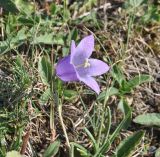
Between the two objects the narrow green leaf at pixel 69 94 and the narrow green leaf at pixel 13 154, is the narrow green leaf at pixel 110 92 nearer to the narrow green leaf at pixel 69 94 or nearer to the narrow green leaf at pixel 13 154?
the narrow green leaf at pixel 69 94

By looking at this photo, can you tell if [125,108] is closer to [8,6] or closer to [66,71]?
[66,71]

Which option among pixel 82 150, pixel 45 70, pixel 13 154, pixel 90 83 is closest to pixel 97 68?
pixel 90 83

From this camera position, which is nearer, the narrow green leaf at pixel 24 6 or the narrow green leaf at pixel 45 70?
the narrow green leaf at pixel 45 70

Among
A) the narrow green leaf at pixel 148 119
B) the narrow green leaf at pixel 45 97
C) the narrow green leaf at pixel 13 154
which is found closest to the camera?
the narrow green leaf at pixel 13 154

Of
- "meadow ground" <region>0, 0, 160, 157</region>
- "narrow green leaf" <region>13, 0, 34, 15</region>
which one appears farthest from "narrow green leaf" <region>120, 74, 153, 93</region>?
"narrow green leaf" <region>13, 0, 34, 15</region>

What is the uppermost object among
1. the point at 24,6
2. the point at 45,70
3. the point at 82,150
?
the point at 24,6

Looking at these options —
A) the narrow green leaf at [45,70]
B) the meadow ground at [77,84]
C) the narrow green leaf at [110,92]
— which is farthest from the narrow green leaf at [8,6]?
the narrow green leaf at [110,92]

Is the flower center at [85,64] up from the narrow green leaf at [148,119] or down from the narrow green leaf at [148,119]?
up
